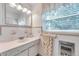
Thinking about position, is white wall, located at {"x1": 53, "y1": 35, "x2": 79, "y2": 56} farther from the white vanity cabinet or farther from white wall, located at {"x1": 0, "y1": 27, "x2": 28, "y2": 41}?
white wall, located at {"x1": 0, "y1": 27, "x2": 28, "y2": 41}

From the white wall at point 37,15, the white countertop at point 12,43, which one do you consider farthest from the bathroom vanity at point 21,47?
the white wall at point 37,15

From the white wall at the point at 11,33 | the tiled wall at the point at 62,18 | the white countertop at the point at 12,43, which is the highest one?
the tiled wall at the point at 62,18

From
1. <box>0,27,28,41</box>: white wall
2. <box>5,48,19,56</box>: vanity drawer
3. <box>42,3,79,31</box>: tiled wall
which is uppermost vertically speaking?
<box>42,3,79,31</box>: tiled wall

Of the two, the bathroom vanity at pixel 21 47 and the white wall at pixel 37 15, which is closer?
the bathroom vanity at pixel 21 47

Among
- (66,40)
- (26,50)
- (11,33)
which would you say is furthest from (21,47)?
(66,40)

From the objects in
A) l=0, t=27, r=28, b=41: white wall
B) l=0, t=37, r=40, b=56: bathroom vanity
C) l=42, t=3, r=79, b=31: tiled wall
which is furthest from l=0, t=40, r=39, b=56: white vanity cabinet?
l=42, t=3, r=79, b=31: tiled wall

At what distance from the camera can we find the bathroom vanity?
117 centimetres

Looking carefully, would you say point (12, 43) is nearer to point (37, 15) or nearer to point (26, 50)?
point (26, 50)

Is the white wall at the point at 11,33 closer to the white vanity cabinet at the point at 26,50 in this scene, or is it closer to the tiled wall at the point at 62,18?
the white vanity cabinet at the point at 26,50

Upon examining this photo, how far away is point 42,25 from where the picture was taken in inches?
50.8

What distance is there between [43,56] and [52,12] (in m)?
0.52

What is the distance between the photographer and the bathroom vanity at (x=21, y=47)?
1.17 m

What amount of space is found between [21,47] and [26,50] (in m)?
0.08

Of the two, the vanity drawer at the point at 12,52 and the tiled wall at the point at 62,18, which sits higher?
the tiled wall at the point at 62,18
